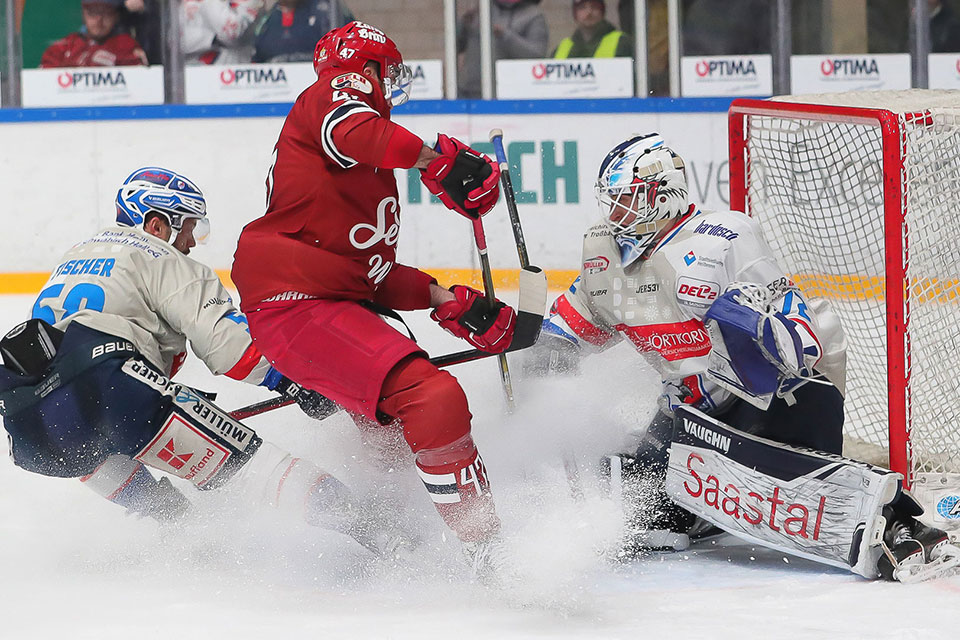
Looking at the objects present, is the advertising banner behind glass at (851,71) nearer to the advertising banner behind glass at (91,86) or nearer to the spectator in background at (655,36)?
the spectator in background at (655,36)

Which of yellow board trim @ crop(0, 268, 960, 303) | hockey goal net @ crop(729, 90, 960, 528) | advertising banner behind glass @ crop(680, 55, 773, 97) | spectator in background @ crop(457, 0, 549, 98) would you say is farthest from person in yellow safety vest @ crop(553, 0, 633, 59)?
hockey goal net @ crop(729, 90, 960, 528)

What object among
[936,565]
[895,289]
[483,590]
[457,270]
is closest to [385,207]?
[483,590]

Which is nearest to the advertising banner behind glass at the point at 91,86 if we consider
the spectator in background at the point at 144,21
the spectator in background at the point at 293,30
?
the spectator in background at the point at 144,21

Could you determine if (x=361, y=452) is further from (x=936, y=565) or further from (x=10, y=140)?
(x=10, y=140)

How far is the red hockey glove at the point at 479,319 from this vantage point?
3014 mm

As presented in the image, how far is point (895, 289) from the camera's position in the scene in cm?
294

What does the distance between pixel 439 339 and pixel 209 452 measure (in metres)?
1.58

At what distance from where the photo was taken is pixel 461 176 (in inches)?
104

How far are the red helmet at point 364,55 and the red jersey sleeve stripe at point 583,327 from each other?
73cm

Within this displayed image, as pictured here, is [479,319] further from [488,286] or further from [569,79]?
[569,79]

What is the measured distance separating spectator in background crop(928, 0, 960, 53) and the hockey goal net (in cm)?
274

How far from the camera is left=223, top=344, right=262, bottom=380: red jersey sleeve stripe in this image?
3.04m

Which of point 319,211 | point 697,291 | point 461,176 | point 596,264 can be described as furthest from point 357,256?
point 697,291

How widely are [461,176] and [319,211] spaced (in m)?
0.32
